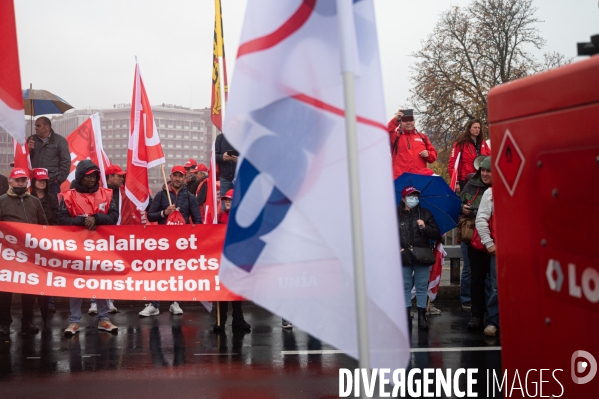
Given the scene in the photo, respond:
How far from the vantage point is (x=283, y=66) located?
9.70ft

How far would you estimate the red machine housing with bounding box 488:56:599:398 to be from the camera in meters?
2.21

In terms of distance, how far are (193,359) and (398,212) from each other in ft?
10.9

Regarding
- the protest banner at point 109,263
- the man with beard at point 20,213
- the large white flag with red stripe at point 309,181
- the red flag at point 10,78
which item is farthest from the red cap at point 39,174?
the large white flag with red stripe at point 309,181

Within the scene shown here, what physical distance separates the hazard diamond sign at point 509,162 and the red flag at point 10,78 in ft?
9.07

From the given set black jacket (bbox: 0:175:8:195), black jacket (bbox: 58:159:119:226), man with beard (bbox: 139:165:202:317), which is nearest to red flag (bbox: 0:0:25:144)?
black jacket (bbox: 58:159:119:226)

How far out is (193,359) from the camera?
785cm

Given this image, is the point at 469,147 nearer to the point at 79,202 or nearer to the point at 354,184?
the point at 79,202

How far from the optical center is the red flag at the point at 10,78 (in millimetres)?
4172

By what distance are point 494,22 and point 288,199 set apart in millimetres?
35266

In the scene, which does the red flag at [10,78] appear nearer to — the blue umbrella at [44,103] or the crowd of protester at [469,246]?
the crowd of protester at [469,246]

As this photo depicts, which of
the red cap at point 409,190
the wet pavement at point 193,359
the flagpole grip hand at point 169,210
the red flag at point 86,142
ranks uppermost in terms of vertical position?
the red flag at point 86,142

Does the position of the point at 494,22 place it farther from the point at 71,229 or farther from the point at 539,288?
the point at 539,288

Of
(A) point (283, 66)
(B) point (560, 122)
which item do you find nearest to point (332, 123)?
(A) point (283, 66)

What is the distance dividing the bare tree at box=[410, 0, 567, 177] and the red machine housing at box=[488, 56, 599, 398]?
3404cm
